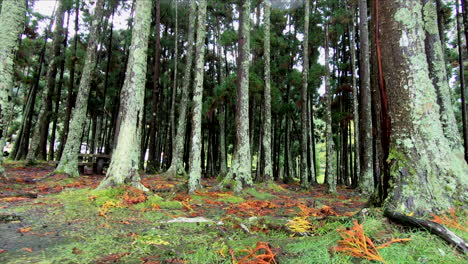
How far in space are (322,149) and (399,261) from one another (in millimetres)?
44081

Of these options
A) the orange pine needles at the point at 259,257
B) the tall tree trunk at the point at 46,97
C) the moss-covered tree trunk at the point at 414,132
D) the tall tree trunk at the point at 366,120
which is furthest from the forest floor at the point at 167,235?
the tall tree trunk at the point at 46,97

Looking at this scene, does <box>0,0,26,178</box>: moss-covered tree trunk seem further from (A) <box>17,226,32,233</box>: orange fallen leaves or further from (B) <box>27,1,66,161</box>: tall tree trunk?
(B) <box>27,1,66,161</box>: tall tree trunk

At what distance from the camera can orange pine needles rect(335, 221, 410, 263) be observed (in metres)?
2.11

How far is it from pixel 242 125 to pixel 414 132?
5.64m

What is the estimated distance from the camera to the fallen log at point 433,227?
2.13 m

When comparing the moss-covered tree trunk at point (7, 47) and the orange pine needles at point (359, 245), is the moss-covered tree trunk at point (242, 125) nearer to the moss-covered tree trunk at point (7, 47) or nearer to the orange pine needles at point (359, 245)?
the orange pine needles at point (359, 245)

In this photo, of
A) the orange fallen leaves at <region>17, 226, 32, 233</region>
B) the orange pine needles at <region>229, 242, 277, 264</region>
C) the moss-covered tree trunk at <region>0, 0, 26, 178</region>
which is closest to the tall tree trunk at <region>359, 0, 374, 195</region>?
the orange pine needles at <region>229, 242, 277, 264</region>

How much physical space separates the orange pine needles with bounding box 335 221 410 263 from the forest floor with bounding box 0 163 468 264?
0.06ft

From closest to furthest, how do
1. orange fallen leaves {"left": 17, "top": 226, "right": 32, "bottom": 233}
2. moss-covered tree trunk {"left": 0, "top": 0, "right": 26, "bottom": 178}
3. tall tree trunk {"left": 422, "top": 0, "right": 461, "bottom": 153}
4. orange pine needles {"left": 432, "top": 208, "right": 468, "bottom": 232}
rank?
orange pine needles {"left": 432, "top": 208, "right": 468, "bottom": 232}
orange fallen leaves {"left": 17, "top": 226, "right": 32, "bottom": 233}
tall tree trunk {"left": 422, "top": 0, "right": 461, "bottom": 153}
moss-covered tree trunk {"left": 0, "top": 0, "right": 26, "bottom": 178}

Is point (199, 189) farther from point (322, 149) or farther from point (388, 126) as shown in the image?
point (322, 149)

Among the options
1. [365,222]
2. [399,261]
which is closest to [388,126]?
[365,222]

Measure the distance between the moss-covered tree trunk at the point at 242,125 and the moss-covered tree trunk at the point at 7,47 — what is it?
6.04 meters

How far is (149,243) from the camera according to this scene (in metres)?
2.95

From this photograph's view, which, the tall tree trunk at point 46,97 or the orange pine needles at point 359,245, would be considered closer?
the orange pine needles at point 359,245
